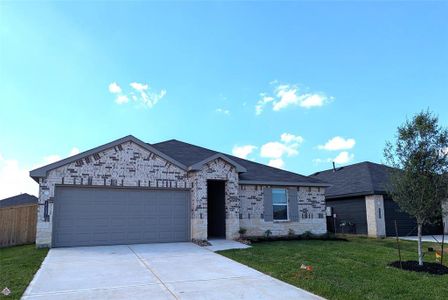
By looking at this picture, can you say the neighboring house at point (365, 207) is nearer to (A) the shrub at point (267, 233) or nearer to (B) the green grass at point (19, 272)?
(A) the shrub at point (267, 233)

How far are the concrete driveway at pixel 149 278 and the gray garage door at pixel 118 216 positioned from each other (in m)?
1.61

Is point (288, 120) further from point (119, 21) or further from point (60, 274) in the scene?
point (60, 274)

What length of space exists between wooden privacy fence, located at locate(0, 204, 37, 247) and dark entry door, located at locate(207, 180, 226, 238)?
26.4ft

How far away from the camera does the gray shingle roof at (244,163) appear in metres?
16.9

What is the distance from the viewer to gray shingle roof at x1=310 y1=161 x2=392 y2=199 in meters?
20.4

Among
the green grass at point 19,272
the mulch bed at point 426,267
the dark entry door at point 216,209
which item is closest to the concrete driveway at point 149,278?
the green grass at point 19,272

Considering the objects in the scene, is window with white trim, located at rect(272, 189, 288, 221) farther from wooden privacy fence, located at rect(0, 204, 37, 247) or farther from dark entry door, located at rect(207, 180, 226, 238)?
wooden privacy fence, located at rect(0, 204, 37, 247)

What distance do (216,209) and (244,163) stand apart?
3.15 meters

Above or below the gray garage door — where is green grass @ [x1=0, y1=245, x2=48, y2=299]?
below

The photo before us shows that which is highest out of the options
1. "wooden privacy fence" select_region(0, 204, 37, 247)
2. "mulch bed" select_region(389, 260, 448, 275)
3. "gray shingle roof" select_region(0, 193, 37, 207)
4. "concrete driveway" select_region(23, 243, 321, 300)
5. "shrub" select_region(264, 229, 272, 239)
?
"gray shingle roof" select_region(0, 193, 37, 207)

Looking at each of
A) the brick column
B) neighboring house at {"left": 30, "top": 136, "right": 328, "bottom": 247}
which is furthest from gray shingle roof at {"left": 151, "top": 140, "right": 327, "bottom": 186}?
the brick column

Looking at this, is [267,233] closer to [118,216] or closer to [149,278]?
[118,216]

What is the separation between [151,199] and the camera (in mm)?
14266

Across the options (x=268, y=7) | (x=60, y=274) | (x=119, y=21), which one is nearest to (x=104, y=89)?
(x=119, y=21)
